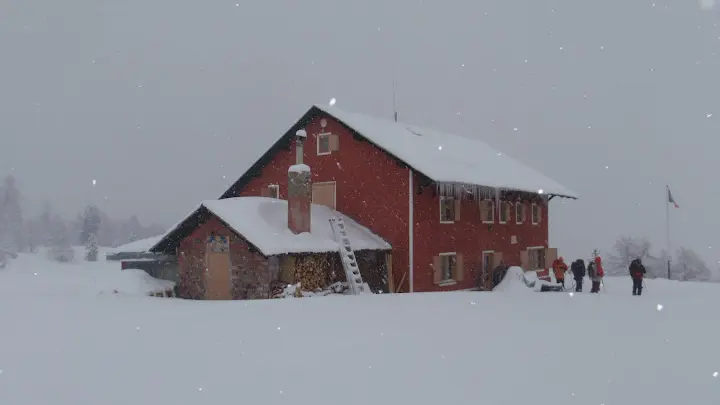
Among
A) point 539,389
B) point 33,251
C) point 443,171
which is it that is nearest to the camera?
point 539,389

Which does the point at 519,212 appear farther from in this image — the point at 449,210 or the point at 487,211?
the point at 449,210

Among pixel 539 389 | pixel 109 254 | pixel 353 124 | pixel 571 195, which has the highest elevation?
pixel 353 124

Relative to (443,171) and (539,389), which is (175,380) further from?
(443,171)

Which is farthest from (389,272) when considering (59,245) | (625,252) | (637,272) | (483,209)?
(59,245)

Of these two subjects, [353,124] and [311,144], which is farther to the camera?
[311,144]

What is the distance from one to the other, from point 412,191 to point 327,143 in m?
4.51

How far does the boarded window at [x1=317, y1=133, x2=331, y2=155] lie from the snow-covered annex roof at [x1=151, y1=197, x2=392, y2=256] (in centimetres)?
270

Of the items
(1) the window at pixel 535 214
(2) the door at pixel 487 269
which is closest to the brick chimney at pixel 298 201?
(2) the door at pixel 487 269

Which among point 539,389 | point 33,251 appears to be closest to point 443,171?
point 539,389

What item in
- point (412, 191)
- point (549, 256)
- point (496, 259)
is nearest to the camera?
point (412, 191)

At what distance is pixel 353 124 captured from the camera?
2166cm

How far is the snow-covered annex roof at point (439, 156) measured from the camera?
823 inches

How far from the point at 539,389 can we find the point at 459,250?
16118mm

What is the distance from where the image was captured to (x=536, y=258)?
28.5 m
